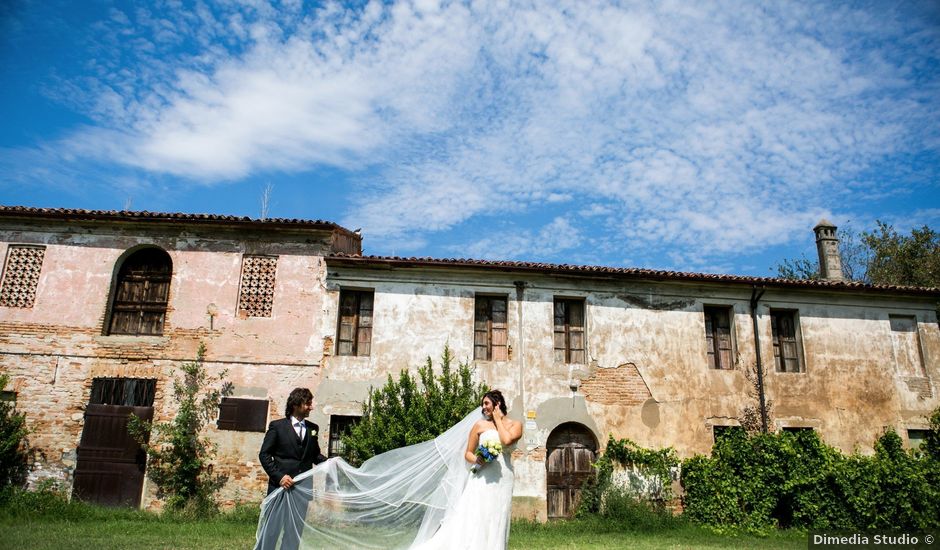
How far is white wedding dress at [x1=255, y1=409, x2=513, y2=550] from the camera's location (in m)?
5.94

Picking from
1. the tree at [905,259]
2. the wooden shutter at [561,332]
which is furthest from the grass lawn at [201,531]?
the tree at [905,259]

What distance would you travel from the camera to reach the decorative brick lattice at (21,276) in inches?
506

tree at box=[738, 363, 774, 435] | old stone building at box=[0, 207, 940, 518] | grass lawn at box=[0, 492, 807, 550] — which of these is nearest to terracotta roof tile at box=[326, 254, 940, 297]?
old stone building at box=[0, 207, 940, 518]

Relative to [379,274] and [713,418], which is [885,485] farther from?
[379,274]

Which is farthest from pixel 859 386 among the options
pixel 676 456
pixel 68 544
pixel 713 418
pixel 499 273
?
pixel 68 544

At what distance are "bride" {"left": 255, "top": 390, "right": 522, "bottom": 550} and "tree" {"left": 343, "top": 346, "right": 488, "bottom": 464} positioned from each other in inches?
207

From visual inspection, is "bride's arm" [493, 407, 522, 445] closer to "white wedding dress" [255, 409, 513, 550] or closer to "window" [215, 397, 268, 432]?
"white wedding dress" [255, 409, 513, 550]

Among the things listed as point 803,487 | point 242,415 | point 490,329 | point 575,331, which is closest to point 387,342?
point 490,329

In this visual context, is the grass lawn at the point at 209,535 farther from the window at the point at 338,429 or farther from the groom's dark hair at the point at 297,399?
the groom's dark hair at the point at 297,399

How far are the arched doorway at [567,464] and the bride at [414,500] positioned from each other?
6.78 metres

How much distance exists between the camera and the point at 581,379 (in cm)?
1328

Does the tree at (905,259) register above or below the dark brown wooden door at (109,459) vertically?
above

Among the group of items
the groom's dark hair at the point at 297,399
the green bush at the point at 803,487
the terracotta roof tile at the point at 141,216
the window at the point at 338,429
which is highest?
the terracotta roof tile at the point at 141,216

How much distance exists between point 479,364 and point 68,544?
8.02 meters
